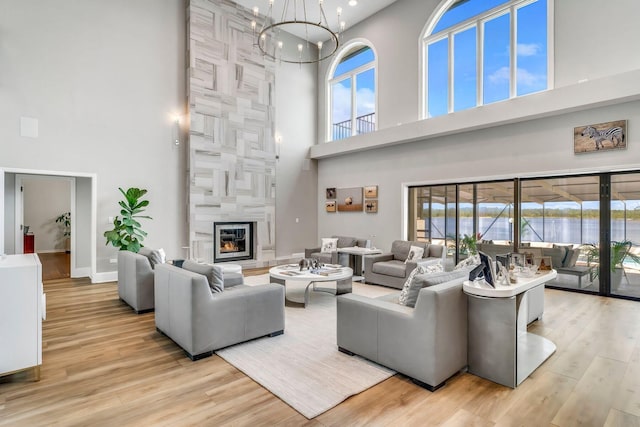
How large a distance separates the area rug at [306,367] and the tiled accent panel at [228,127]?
472 centimetres

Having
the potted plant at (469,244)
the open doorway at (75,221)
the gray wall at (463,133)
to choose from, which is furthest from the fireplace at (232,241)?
the potted plant at (469,244)

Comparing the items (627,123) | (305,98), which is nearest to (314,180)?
(305,98)

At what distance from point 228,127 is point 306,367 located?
672cm

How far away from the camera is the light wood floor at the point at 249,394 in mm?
2309

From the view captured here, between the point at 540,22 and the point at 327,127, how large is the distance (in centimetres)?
564

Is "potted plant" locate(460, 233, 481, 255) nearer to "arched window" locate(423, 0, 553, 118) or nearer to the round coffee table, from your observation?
"arched window" locate(423, 0, 553, 118)

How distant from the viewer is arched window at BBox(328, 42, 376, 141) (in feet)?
30.3

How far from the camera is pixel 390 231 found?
846 cm

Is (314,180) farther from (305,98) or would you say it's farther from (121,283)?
(121,283)

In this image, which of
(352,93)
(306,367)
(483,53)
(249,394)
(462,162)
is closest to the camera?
(249,394)

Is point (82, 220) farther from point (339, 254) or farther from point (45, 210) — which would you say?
point (339, 254)

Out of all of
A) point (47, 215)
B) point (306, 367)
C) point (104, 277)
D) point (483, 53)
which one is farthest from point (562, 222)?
point (47, 215)

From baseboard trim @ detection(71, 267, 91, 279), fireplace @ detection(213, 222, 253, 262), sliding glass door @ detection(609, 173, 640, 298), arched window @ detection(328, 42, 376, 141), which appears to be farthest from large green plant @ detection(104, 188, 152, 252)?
sliding glass door @ detection(609, 173, 640, 298)

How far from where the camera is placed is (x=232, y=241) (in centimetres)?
862
